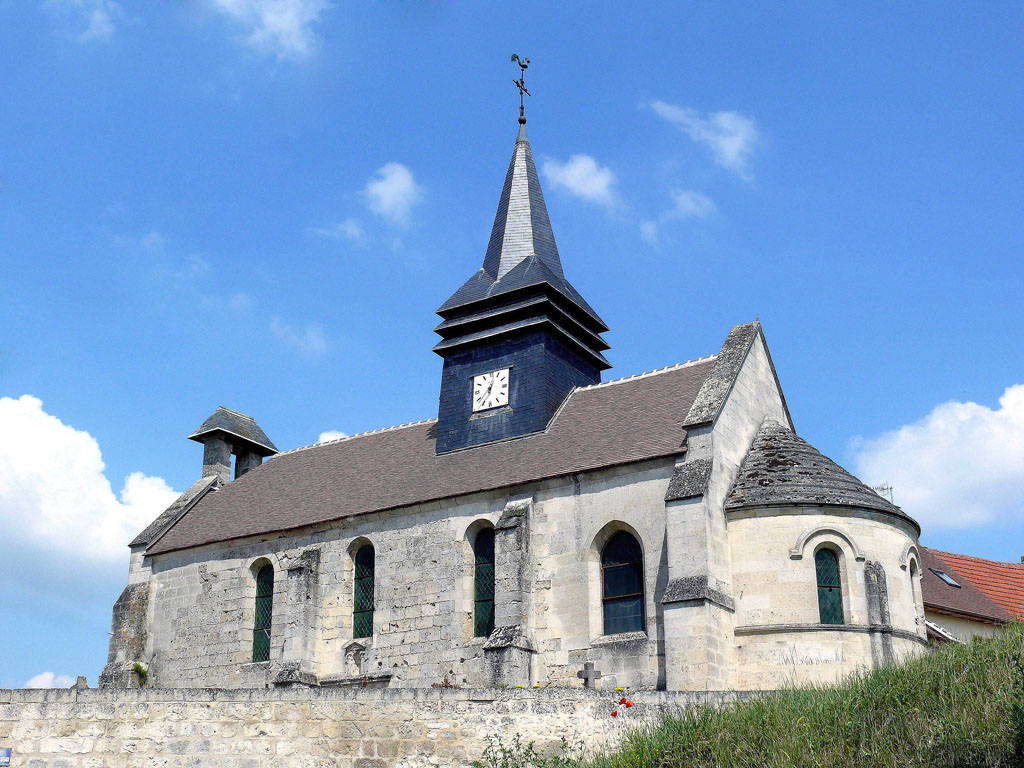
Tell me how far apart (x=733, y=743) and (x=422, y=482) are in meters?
14.2

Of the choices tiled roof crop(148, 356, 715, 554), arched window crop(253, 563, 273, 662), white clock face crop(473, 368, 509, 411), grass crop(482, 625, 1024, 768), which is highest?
white clock face crop(473, 368, 509, 411)

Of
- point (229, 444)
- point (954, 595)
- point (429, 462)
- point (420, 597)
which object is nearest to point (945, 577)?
point (954, 595)

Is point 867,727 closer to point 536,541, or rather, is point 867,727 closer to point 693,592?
point 693,592

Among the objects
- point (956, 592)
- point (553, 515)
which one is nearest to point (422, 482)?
point (553, 515)

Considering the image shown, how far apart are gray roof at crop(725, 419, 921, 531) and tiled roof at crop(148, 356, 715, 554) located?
1.61 meters

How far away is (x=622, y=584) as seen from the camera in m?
21.6

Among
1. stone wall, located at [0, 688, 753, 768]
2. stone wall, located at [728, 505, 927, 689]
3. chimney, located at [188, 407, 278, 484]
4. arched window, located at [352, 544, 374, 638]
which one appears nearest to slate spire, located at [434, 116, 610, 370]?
arched window, located at [352, 544, 374, 638]

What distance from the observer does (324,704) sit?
1391 centimetres

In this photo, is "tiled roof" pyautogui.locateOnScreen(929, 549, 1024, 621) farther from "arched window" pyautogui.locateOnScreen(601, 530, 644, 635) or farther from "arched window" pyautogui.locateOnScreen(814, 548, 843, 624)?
"arched window" pyautogui.locateOnScreen(601, 530, 644, 635)

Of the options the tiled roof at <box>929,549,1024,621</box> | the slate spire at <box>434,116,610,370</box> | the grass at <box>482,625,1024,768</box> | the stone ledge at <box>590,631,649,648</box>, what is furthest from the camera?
the tiled roof at <box>929,549,1024,621</box>

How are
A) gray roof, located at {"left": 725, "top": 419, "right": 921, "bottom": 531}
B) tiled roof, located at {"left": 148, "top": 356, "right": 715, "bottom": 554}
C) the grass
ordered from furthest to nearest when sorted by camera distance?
tiled roof, located at {"left": 148, "top": 356, "right": 715, "bottom": 554}
gray roof, located at {"left": 725, "top": 419, "right": 921, "bottom": 531}
the grass

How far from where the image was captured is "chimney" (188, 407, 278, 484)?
3291 centimetres

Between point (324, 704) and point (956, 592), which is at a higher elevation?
point (956, 592)

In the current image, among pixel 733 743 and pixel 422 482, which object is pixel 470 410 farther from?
pixel 733 743
